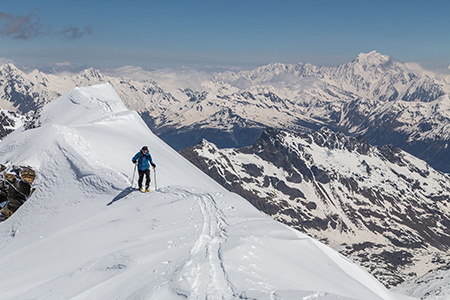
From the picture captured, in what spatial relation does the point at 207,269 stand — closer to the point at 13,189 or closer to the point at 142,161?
the point at 142,161

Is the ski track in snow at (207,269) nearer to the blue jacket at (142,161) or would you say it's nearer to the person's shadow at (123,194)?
the blue jacket at (142,161)

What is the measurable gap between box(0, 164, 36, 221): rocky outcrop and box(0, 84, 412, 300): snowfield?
859 millimetres

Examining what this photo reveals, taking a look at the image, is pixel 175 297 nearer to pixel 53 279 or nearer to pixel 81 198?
pixel 53 279

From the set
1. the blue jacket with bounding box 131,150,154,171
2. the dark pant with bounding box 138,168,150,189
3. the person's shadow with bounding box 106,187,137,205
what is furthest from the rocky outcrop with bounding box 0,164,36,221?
the blue jacket with bounding box 131,150,154,171

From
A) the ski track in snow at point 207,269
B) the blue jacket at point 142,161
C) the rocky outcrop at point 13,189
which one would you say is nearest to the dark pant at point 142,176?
the blue jacket at point 142,161

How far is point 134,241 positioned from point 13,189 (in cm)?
1377

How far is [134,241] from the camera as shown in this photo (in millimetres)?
18125

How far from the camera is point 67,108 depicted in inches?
1820

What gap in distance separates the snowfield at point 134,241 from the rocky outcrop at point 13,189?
0.86 metres

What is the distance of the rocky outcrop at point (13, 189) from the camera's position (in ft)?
83.3

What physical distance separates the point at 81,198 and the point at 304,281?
712 inches

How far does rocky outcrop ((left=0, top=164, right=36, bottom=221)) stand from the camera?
25.4 m

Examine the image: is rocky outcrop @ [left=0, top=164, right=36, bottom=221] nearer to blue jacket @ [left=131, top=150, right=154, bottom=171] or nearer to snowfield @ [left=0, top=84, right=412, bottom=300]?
snowfield @ [left=0, top=84, right=412, bottom=300]

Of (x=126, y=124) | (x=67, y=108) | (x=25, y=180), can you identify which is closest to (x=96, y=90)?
(x=67, y=108)
